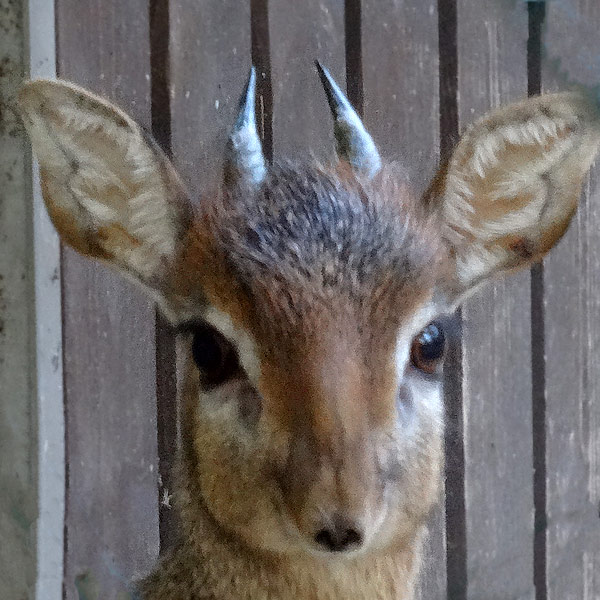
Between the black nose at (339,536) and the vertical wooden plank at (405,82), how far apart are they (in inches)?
7.8

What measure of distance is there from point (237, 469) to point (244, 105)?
0.87 ft

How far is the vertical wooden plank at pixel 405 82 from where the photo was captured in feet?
1.91

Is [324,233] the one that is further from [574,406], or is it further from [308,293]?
[574,406]

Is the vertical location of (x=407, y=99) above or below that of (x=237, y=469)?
above

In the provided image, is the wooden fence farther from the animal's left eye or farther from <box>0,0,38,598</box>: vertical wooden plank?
the animal's left eye

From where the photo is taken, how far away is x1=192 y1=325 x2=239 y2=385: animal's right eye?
1.50 feet

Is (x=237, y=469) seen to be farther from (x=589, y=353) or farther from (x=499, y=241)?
(x=589, y=353)

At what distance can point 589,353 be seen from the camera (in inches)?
26.2

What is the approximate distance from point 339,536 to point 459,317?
24cm

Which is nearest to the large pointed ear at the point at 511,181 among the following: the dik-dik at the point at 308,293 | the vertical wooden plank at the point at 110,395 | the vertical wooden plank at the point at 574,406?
the dik-dik at the point at 308,293

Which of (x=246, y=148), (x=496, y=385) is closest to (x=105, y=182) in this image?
(x=246, y=148)

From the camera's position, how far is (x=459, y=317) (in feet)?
1.89

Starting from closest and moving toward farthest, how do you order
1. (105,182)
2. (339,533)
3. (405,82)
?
1. (339,533)
2. (105,182)
3. (405,82)

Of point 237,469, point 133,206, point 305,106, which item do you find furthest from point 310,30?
point 237,469
